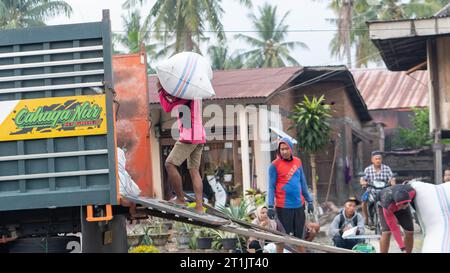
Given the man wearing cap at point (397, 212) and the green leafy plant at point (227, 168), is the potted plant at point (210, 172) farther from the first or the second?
the man wearing cap at point (397, 212)

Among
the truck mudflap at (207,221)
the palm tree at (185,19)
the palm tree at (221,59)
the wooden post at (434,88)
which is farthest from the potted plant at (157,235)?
the palm tree at (221,59)

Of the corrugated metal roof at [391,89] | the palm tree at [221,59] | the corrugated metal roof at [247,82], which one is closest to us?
Result: the corrugated metal roof at [247,82]

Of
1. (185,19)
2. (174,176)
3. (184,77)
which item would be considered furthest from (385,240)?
(185,19)

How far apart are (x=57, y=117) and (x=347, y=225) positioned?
4845mm

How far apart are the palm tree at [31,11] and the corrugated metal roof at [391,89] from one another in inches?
530

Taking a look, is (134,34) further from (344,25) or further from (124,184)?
(124,184)

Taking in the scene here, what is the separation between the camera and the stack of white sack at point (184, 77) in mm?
7273

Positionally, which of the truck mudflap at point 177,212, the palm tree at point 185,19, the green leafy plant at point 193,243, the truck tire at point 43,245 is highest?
the palm tree at point 185,19

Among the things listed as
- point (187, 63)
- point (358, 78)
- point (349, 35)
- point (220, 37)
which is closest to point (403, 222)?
point (187, 63)

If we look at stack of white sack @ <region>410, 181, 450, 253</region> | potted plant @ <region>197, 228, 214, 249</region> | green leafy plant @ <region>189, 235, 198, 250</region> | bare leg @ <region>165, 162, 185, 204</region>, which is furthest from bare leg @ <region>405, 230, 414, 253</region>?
green leafy plant @ <region>189, 235, 198, 250</region>

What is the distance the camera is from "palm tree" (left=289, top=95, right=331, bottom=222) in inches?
647

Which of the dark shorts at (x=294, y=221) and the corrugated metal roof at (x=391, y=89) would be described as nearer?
→ the dark shorts at (x=294, y=221)

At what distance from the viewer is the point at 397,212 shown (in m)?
7.86
